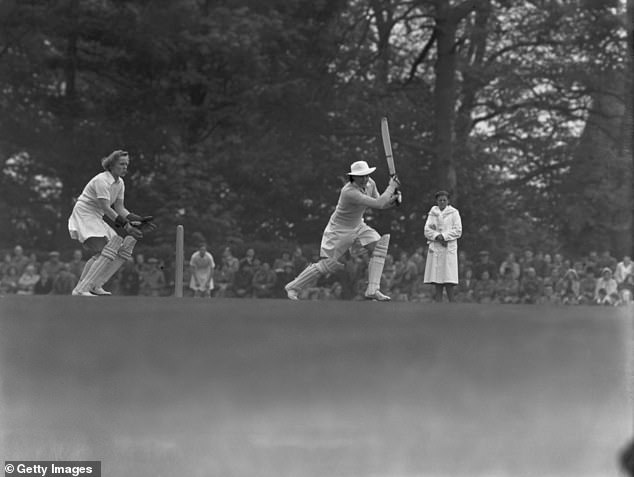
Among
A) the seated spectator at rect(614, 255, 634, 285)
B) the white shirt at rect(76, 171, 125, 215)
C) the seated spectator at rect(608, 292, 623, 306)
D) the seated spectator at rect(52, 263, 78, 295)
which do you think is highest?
the white shirt at rect(76, 171, 125, 215)

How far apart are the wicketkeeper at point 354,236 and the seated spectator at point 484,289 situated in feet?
48.0

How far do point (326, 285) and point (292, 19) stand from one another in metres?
7.09

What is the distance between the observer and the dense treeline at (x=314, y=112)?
1210 inches

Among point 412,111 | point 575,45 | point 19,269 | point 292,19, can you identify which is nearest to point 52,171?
point 19,269

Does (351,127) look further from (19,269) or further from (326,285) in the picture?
(19,269)

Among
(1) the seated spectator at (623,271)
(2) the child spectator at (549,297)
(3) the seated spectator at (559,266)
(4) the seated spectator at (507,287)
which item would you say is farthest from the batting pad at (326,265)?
(3) the seated spectator at (559,266)

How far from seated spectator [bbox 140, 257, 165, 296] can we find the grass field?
60.0 ft

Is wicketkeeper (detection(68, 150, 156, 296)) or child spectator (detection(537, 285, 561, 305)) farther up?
wicketkeeper (detection(68, 150, 156, 296))

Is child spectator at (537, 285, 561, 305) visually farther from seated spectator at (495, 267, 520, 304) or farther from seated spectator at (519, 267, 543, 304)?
seated spectator at (495, 267, 520, 304)

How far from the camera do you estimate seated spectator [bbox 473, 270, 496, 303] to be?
95.9 feet

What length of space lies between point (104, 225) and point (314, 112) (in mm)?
19251

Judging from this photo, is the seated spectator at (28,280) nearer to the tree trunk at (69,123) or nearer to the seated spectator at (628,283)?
the tree trunk at (69,123)

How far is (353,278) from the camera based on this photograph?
1118 inches

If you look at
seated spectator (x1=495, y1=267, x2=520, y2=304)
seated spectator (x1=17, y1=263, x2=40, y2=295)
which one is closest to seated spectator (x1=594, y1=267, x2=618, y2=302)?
seated spectator (x1=495, y1=267, x2=520, y2=304)
